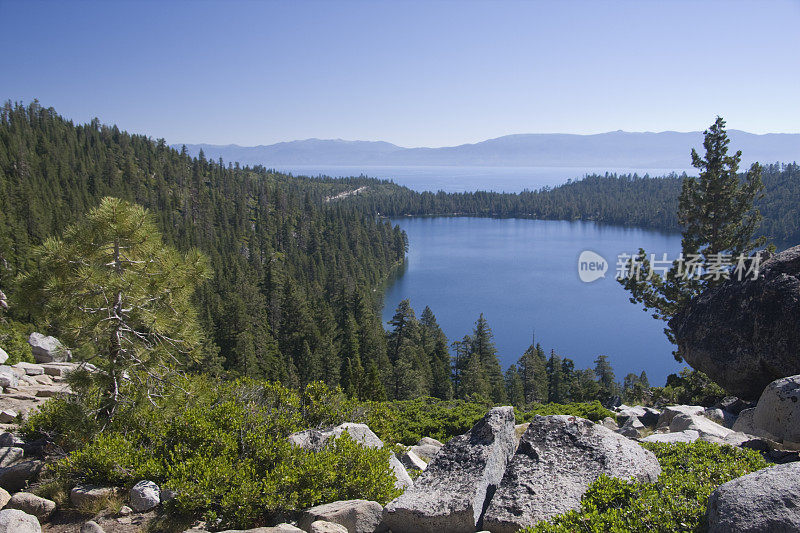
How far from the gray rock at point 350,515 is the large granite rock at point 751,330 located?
11.2 meters

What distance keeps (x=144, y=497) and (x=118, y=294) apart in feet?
10.3

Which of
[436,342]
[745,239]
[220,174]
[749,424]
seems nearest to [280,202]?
[220,174]

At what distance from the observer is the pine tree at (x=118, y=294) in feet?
24.3

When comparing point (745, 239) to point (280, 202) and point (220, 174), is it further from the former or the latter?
point (220, 174)

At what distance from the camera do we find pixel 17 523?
5711 millimetres

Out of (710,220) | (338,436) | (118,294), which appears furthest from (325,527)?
(710,220)

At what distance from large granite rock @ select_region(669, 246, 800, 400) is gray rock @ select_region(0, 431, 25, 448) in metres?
16.2

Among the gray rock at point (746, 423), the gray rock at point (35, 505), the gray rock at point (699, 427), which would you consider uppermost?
the gray rock at point (35, 505)

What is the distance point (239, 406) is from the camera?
8.35 metres

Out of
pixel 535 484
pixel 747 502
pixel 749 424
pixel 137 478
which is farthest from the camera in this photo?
pixel 749 424

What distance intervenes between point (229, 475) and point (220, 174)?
130m

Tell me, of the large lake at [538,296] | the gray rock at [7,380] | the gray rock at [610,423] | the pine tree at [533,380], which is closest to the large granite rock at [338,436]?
the gray rock at [610,423]

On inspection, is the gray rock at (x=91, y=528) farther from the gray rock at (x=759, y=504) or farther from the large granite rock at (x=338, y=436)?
the gray rock at (x=759, y=504)

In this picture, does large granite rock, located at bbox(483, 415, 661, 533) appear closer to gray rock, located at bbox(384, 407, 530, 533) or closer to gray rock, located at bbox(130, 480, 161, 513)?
gray rock, located at bbox(384, 407, 530, 533)
